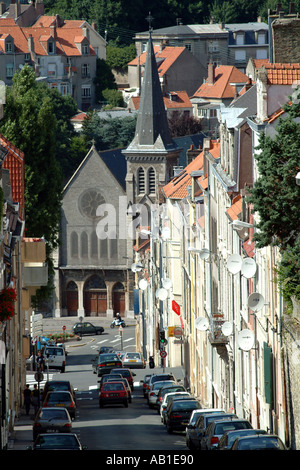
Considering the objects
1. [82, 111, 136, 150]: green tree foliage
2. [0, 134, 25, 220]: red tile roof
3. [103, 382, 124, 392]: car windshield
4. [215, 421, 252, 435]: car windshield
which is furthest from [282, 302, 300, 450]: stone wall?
[82, 111, 136, 150]: green tree foliage

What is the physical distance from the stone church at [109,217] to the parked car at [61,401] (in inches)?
2861

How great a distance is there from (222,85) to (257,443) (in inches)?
5380

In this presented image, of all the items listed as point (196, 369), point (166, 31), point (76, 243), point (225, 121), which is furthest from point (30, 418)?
point (166, 31)

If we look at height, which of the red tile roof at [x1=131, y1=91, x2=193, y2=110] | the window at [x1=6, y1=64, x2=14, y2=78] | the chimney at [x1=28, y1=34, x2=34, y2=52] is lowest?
the red tile roof at [x1=131, y1=91, x2=193, y2=110]

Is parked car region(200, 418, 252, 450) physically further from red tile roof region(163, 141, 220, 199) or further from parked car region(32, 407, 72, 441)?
red tile roof region(163, 141, 220, 199)

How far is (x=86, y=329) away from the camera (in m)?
112

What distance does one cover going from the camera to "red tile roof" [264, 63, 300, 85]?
38156 millimetres

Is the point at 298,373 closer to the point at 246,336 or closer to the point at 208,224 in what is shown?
the point at 246,336

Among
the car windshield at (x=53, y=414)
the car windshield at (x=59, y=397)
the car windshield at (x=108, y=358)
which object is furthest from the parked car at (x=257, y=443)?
the car windshield at (x=108, y=358)

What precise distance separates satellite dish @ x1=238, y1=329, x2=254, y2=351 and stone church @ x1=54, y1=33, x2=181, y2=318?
8487cm

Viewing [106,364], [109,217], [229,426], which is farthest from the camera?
[109,217]

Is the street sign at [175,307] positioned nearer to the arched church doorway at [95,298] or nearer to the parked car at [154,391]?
the parked car at [154,391]

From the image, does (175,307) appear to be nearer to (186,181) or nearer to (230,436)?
(186,181)

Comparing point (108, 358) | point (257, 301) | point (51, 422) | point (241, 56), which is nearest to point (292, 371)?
point (257, 301)
